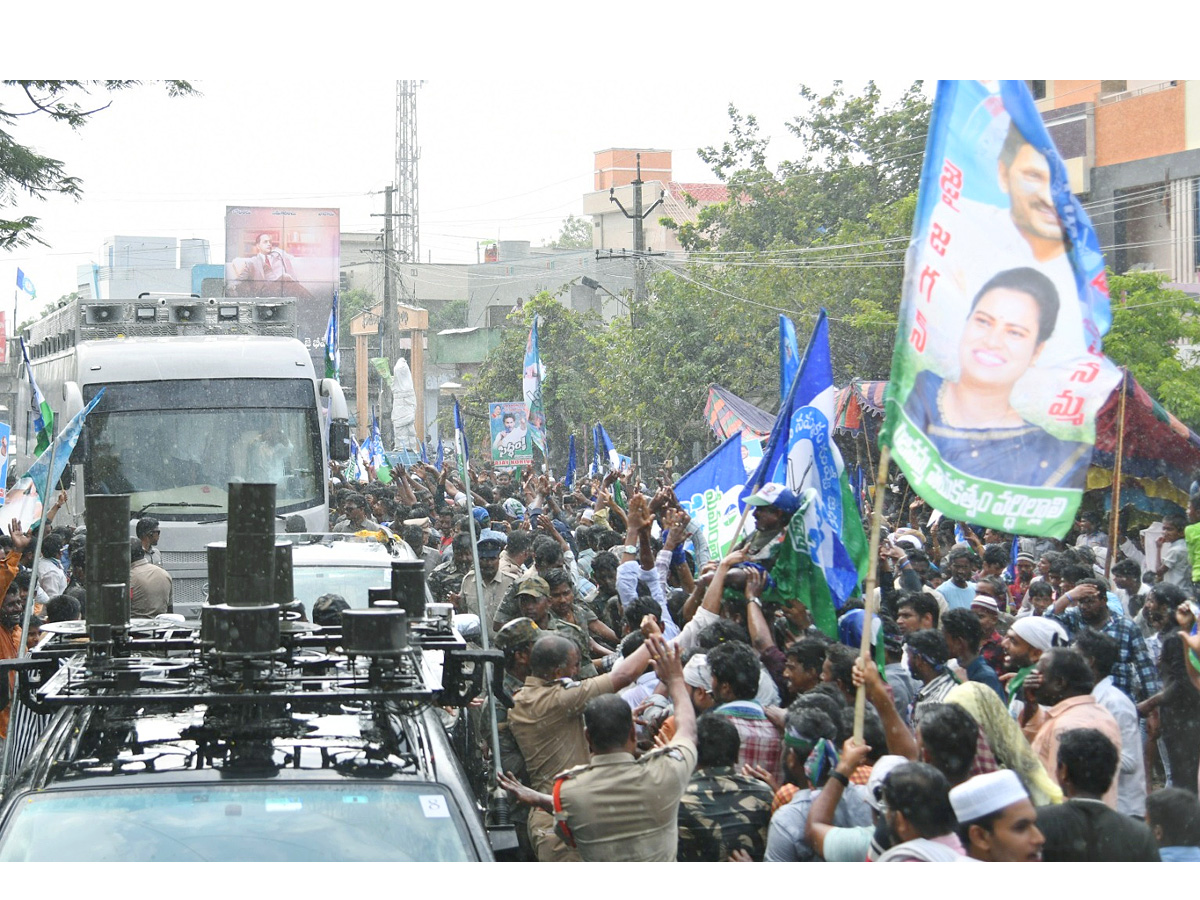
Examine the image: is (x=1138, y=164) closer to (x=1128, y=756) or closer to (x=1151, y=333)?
(x=1151, y=333)

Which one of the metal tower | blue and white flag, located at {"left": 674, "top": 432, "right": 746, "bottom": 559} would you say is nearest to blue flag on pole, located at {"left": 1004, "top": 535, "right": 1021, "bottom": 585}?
blue and white flag, located at {"left": 674, "top": 432, "right": 746, "bottom": 559}

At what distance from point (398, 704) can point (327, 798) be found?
67 cm

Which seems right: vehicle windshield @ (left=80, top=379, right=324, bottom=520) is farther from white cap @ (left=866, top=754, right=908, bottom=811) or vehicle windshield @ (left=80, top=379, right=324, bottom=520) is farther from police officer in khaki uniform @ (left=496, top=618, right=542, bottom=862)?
white cap @ (left=866, top=754, right=908, bottom=811)

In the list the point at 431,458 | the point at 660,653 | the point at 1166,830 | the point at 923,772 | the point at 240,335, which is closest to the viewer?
the point at 923,772

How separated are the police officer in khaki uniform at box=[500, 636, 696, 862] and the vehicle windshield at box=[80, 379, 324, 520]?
A: 28.4ft

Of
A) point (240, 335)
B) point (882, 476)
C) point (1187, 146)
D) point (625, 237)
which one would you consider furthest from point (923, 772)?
point (625, 237)

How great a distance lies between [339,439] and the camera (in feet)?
44.8

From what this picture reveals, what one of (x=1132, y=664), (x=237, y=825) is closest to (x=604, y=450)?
(x=1132, y=664)

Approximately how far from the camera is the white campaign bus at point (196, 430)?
41.8 feet

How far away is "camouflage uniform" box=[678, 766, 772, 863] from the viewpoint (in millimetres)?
4758

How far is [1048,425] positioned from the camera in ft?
14.8

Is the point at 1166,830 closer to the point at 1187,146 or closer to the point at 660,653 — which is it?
the point at 660,653

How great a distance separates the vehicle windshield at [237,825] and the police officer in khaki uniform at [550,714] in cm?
147

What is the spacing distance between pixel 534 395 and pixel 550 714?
14285 mm
